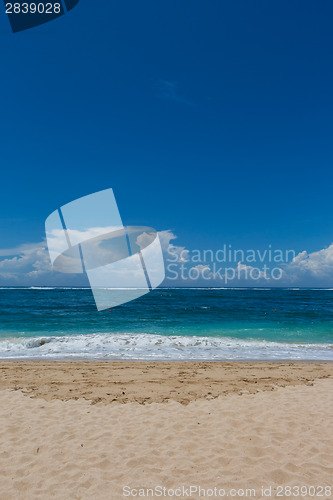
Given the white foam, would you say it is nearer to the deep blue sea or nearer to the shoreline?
the deep blue sea

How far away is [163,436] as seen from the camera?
4.84 metres

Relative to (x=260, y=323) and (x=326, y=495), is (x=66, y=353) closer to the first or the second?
(x=326, y=495)

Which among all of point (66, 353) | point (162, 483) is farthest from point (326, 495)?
point (66, 353)

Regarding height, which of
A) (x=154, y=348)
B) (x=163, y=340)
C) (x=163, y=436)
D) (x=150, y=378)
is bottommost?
(x=163, y=340)

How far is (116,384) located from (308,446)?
4.99 m

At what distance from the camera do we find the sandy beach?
3639mm

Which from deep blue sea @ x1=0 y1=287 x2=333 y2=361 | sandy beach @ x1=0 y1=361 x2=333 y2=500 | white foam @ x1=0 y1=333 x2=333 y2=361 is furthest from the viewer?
deep blue sea @ x1=0 y1=287 x2=333 y2=361

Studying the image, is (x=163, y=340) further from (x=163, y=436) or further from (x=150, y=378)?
(x=163, y=436)

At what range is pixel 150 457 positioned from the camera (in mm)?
4180

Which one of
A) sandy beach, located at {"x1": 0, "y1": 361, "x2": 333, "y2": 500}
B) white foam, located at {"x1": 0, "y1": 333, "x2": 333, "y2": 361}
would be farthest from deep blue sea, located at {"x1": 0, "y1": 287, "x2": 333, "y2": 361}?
sandy beach, located at {"x1": 0, "y1": 361, "x2": 333, "y2": 500}

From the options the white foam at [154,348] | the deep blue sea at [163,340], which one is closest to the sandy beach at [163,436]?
the white foam at [154,348]

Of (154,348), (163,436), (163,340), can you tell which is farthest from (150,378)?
(163,340)

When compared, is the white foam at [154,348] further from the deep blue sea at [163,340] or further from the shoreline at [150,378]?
the shoreline at [150,378]

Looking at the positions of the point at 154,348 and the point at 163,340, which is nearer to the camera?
the point at 154,348
